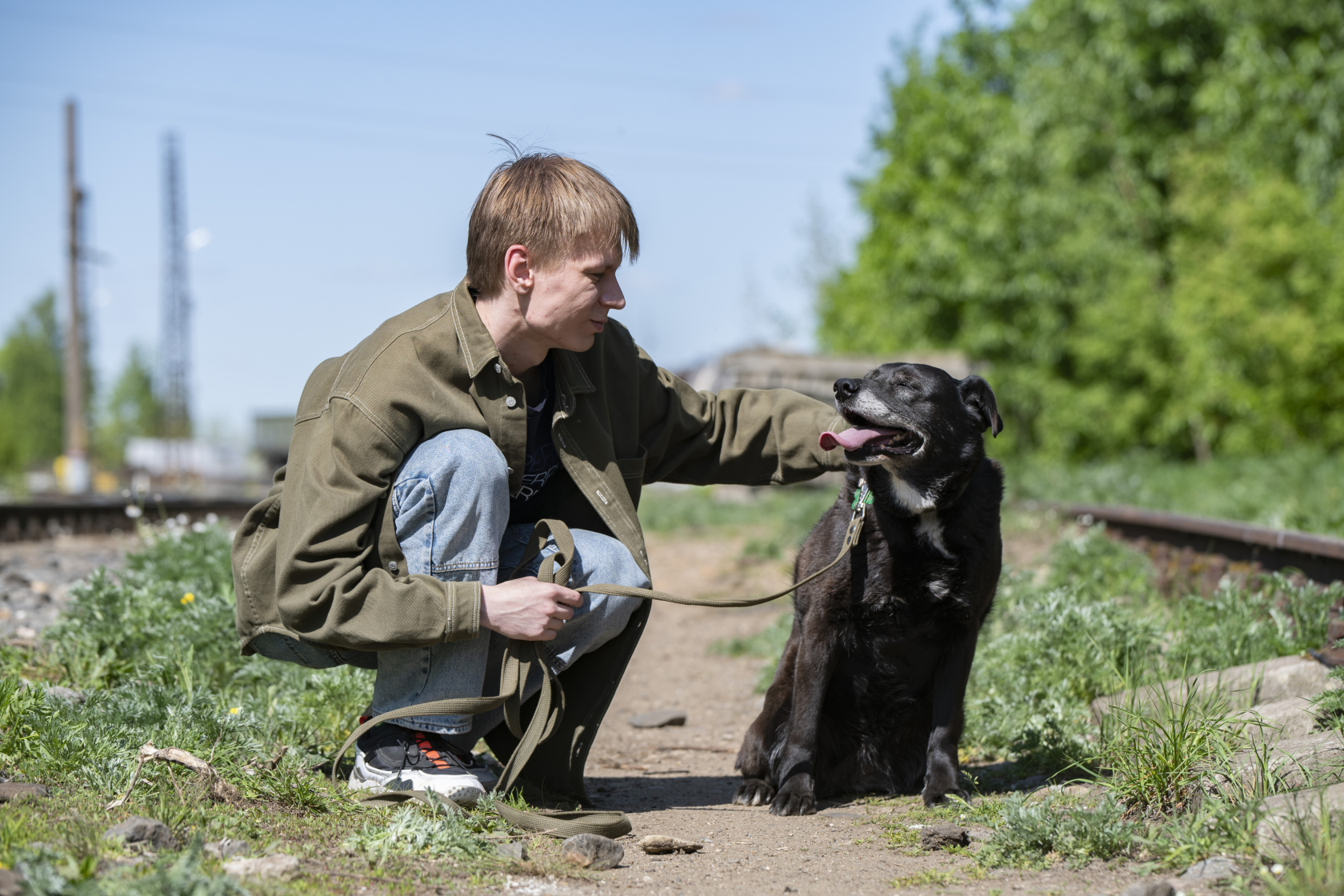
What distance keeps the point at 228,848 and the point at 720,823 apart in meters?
1.38

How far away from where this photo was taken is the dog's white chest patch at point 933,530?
10.9 ft

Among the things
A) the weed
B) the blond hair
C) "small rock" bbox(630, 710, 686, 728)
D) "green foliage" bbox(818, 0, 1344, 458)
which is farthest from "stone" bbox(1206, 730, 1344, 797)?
"green foliage" bbox(818, 0, 1344, 458)

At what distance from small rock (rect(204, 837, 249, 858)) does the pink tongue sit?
75.5 inches

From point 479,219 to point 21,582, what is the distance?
181 inches

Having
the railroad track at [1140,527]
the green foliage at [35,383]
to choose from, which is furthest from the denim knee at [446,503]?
the green foliage at [35,383]

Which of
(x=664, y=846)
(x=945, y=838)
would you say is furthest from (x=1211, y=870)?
(x=664, y=846)

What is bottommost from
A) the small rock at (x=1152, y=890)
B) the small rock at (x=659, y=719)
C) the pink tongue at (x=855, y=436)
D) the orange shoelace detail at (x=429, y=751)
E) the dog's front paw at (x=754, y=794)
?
the small rock at (x=659, y=719)

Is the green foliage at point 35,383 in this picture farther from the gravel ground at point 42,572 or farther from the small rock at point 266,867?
the small rock at point 266,867

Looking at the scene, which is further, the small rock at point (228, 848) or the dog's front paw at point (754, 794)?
the dog's front paw at point (754, 794)

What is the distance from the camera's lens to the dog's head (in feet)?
11.1

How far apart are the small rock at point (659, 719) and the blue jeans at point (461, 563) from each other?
160 centimetres

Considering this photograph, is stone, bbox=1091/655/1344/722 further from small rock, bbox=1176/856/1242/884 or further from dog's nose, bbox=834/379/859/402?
dog's nose, bbox=834/379/859/402

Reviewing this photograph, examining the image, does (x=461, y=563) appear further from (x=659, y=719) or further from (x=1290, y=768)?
(x=1290, y=768)

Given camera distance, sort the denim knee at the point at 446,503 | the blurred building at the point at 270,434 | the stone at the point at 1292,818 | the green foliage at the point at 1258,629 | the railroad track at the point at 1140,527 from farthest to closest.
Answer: the blurred building at the point at 270,434 → the railroad track at the point at 1140,527 → the green foliage at the point at 1258,629 → the denim knee at the point at 446,503 → the stone at the point at 1292,818
